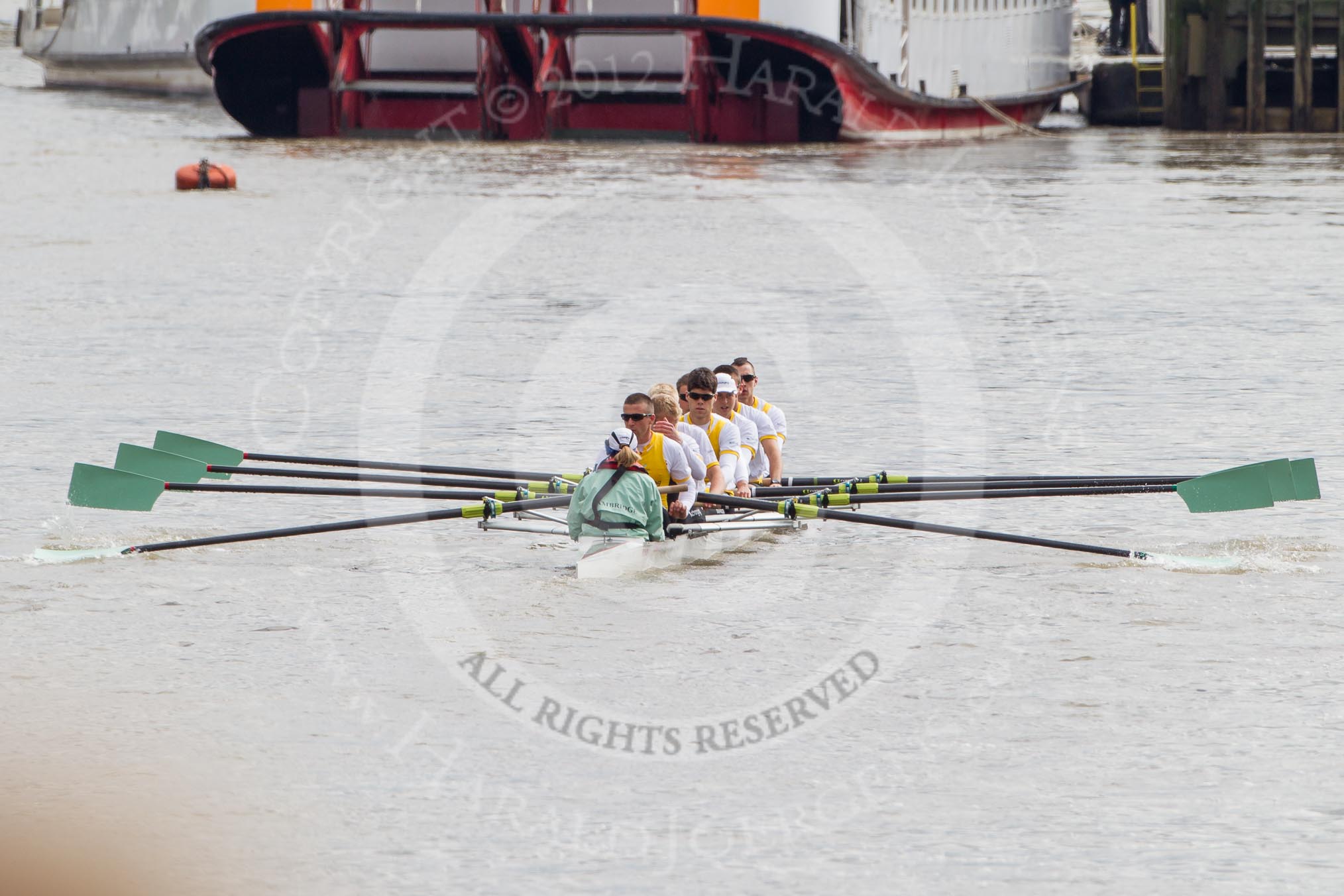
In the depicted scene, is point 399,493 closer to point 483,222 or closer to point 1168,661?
point 1168,661

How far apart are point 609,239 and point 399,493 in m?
18.1

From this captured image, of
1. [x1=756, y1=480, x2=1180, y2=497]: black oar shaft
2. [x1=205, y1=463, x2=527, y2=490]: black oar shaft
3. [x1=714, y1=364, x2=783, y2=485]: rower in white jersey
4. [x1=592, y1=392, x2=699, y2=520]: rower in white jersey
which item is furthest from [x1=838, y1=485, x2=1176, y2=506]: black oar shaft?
[x1=205, y1=463, x2=527, y2=490]: black oar shaft

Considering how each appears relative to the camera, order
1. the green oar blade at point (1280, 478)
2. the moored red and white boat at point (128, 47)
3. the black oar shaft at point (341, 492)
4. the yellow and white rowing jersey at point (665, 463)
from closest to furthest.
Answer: the yellow and white rowing jersey at point (665, 463) → the black oar shaft at point (341, 492) → the green oar blade at point (1280, 478) → the moored red and white boat at point (128, 47)

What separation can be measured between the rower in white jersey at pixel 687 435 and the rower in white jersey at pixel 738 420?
0.28m

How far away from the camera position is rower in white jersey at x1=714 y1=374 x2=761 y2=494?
13.7 m

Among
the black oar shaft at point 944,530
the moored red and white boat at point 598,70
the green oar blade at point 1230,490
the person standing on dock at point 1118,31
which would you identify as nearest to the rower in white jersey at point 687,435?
the black oar shaft at point 944,530

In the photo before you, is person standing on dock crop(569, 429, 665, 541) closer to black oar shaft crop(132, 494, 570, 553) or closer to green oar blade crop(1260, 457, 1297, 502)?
black oar shaft crop(132, 494, 570, 553)

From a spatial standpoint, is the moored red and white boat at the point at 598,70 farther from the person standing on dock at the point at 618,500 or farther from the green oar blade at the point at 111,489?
the person standing on dock at the point at 618,500

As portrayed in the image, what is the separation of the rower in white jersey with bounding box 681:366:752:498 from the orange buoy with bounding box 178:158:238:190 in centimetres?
2811

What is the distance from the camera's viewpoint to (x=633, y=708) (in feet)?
31.9

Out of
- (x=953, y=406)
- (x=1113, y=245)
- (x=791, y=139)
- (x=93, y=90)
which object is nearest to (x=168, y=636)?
(x=953, y=406)

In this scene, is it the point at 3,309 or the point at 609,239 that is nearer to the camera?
the point at 3,309

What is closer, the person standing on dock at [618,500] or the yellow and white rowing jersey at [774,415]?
the person standing on dock at [618,500]

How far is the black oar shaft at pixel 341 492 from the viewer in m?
13.3
